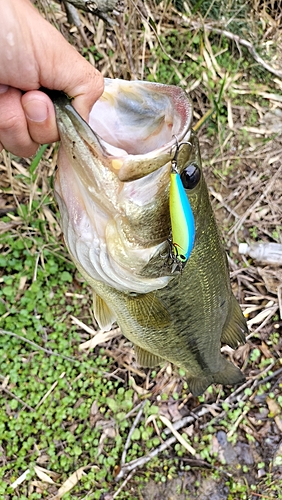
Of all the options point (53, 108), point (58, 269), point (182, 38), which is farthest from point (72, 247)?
point (182, 38)

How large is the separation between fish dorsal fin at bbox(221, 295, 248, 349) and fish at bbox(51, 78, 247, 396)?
15.4 inches

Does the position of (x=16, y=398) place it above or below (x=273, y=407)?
above

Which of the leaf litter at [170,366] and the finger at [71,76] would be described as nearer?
the finger at [71,76]

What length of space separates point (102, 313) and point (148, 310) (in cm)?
30

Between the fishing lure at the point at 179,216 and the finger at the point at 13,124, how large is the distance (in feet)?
1.48

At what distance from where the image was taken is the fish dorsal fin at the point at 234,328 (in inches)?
82.9

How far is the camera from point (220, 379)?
2.41 meters

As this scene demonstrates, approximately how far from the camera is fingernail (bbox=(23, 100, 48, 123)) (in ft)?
Result: 3.76

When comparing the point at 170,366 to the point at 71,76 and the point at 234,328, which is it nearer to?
the point at 234,328

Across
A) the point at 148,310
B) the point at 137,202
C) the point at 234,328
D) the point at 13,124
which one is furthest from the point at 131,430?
the point at 13,124

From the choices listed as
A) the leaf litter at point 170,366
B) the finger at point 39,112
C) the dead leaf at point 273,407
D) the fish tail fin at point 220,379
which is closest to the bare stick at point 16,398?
the leaf litter at point 170,366

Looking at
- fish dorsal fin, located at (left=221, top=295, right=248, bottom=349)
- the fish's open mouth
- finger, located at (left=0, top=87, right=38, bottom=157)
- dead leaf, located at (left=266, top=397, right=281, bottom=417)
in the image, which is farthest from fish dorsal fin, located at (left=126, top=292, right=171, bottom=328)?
dead leaf, located at (left=266, top=397, right=281, bottom=417)

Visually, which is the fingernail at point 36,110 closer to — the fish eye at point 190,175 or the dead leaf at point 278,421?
the fish eye at point 190,175

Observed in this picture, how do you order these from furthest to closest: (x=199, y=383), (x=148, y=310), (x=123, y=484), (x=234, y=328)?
(x=123, y=484) < (x=199, y=383) < (x=234, y=328) < (x=148, y=310)
